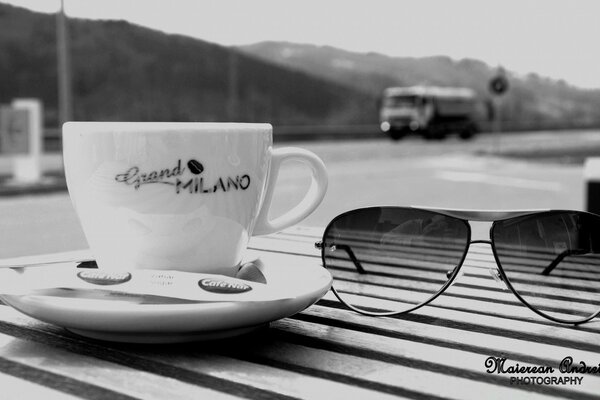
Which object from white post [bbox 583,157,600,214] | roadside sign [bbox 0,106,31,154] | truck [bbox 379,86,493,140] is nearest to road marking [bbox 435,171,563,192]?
roadside sign [bbox 0,106,31,154]

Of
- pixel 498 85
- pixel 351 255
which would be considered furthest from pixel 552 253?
pixel 498 85

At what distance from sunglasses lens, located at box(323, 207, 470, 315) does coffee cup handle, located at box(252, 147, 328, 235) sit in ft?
0.15

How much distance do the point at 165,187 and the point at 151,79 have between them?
4820 cm

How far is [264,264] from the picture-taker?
104cm

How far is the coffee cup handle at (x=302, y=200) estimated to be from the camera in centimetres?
104

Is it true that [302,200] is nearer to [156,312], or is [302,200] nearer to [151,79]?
[156,312]

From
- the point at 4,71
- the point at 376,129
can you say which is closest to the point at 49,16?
the point at 4,71

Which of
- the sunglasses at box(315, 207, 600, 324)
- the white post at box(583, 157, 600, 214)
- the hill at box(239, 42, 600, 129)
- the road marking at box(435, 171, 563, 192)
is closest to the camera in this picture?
the sunglasses at box(315, 207, 600, 324)

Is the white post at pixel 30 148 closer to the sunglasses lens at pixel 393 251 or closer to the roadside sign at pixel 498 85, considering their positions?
the sunglasses lens at pixel 393 251

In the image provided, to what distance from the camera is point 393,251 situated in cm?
113

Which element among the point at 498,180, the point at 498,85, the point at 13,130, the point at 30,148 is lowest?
the point at 498,180

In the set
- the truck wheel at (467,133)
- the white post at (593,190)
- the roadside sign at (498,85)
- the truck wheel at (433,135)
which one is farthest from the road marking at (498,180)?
the truck wheel at (467,133)

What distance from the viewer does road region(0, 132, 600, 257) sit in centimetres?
709

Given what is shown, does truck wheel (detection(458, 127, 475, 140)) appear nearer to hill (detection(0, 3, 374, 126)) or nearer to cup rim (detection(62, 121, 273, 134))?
hill (detection(0, 3, 374, 126))
